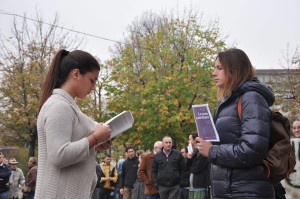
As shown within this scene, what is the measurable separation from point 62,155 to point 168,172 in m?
9.33

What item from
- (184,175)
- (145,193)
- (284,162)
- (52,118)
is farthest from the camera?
(145,193)

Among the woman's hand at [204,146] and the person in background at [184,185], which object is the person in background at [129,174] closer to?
the person in background at [184,185]

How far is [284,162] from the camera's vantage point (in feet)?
11.8

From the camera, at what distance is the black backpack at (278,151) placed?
3529 mm

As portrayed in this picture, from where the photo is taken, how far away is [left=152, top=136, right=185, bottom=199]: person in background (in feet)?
39.0

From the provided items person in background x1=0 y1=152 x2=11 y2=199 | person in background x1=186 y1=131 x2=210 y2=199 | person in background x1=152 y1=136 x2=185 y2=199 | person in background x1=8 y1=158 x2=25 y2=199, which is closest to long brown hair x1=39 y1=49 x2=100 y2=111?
person in background x1=186 y1=131 x2=210 y2=199

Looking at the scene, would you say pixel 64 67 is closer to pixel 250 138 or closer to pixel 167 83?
pixel 250 138

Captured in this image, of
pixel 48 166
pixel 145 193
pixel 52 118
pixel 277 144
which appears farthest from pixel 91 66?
pixel 145 193

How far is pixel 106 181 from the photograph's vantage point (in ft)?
57.0

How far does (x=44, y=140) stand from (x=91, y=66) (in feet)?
2.06

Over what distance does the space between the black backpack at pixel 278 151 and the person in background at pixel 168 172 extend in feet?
27.5

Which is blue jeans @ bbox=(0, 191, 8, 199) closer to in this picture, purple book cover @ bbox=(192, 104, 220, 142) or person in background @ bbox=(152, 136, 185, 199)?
person in background @ bbox=(152, 136, 185, 199)

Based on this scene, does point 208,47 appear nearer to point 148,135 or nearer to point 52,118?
point 148,135

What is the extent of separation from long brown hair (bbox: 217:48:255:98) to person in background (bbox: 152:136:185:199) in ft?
27.1
